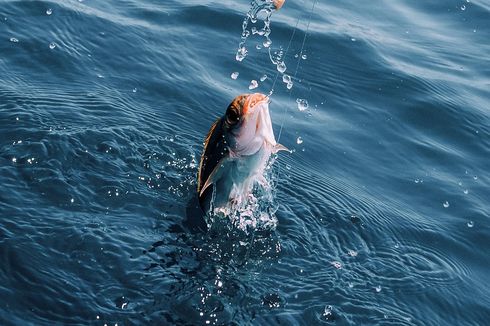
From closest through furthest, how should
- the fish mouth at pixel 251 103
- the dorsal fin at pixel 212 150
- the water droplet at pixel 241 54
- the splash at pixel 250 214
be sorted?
the fish mouth at pixel 251 103, the dorsal fin at pixel 212 150, the splash at pixel 250 214, the water droplet at pixel 241 54

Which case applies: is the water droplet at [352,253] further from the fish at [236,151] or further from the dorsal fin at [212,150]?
the dorsal fin at [212,150]

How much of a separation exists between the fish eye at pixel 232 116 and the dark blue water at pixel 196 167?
128 centimetres

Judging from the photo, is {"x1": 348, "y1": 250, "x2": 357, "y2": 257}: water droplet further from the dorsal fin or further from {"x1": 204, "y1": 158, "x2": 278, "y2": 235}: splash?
the dorsal fin

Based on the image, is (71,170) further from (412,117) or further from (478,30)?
(478,30)

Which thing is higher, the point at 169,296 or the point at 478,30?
the point at 478,30

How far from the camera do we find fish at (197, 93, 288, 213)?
263 inches

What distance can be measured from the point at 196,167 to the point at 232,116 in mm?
1946

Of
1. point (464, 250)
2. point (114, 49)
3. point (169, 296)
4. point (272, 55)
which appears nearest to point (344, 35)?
point (272, 55)

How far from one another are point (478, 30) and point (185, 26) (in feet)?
19.4

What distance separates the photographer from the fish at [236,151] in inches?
263

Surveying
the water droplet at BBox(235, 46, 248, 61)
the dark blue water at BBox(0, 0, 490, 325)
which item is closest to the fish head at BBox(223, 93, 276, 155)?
the dark blue water at BBox(0, 0, 490, 325)

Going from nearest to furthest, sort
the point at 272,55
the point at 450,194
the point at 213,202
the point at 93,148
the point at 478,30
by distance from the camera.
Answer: the point at 213,202, the point at 93,148, the point at 450,194, the point at 272,55, the point at 478,30

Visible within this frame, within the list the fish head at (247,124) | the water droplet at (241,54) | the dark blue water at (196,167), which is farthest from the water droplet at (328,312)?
the water droplet at (241,54)

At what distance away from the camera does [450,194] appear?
9492 mm
